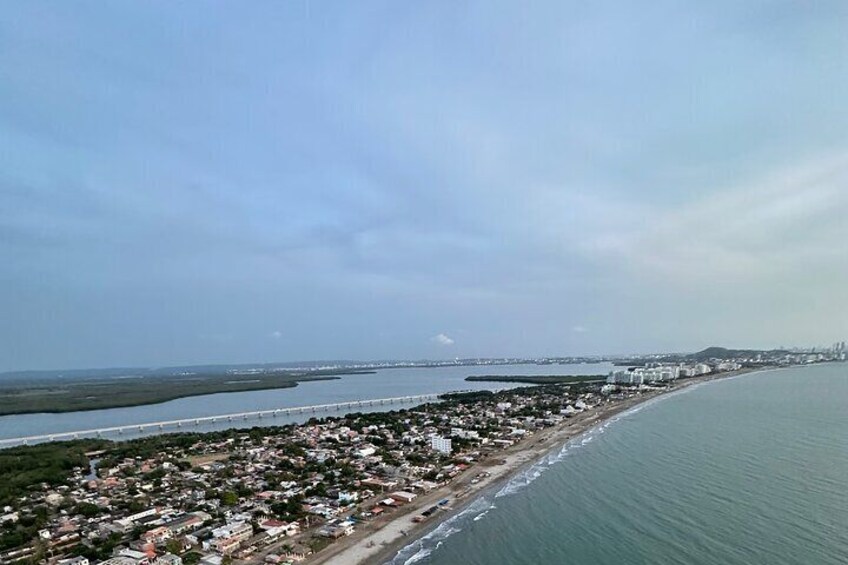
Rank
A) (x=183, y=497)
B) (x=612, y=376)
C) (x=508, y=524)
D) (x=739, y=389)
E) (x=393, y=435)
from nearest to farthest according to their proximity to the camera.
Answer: (x=508, y=524) < (x=183, y=497) < (x=393, y=435) < (x=739, y=389) < (x=612, y=376)

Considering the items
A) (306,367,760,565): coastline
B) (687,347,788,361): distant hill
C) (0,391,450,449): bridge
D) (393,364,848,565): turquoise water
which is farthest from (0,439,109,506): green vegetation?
(687,347,788,361): distant hill

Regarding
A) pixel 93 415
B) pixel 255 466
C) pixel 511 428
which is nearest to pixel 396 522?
pixel 255 466

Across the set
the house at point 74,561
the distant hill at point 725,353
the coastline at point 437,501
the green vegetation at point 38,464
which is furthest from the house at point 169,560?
the distant hill at point 725,353

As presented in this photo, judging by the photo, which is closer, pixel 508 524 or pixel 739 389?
pixel 508 524

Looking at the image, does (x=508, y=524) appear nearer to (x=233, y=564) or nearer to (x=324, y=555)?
(x=324, y=555)

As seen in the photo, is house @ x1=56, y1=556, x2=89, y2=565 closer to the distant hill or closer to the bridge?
the bridge

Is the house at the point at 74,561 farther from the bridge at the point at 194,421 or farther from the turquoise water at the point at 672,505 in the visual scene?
the bridge at the point at 194,421
